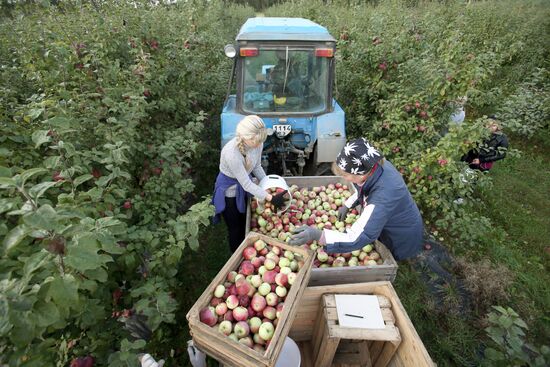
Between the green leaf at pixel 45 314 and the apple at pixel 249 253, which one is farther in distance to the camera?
the apple at pixel 249 253

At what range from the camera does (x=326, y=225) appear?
9.81 feet

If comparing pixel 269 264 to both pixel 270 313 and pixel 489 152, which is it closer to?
pixel 270 313

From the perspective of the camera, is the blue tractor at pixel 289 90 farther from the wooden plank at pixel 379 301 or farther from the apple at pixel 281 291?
the apple at pixel 281 291

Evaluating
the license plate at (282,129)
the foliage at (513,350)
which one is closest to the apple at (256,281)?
the foliage at (513,350)

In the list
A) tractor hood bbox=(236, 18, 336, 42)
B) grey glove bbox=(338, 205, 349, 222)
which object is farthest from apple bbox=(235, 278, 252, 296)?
tractor hood bbox=(236, 18, 336, 42)

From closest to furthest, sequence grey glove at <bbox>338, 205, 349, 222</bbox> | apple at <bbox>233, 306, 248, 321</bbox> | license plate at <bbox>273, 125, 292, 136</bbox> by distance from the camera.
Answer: apple at <bbox>233, 306, 248, 321</bbox> < grey glove at <bbox>338, 205, 349, 222</bbox> < license plate at <bbox>273, 125, 292, 136</bbox>

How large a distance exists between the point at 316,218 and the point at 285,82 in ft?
6.10

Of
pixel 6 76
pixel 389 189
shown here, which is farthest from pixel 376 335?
pixel 6 76

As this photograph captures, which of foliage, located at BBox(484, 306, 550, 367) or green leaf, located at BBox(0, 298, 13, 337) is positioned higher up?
green leaf, located at BBox(0, 298, 13, 337)

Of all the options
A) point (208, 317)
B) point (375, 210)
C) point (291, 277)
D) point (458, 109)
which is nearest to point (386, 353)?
point (291, 277)

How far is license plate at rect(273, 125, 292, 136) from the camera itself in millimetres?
3924

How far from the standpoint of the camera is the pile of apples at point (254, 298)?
183cm

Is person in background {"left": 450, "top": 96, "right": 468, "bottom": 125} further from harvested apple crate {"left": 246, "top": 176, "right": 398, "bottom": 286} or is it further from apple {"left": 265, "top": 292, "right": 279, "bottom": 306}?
apple {"left": 265, "top": 292, "right": 279, "bottom": 306}

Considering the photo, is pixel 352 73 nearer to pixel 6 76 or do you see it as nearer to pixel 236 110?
pixel 236 110
